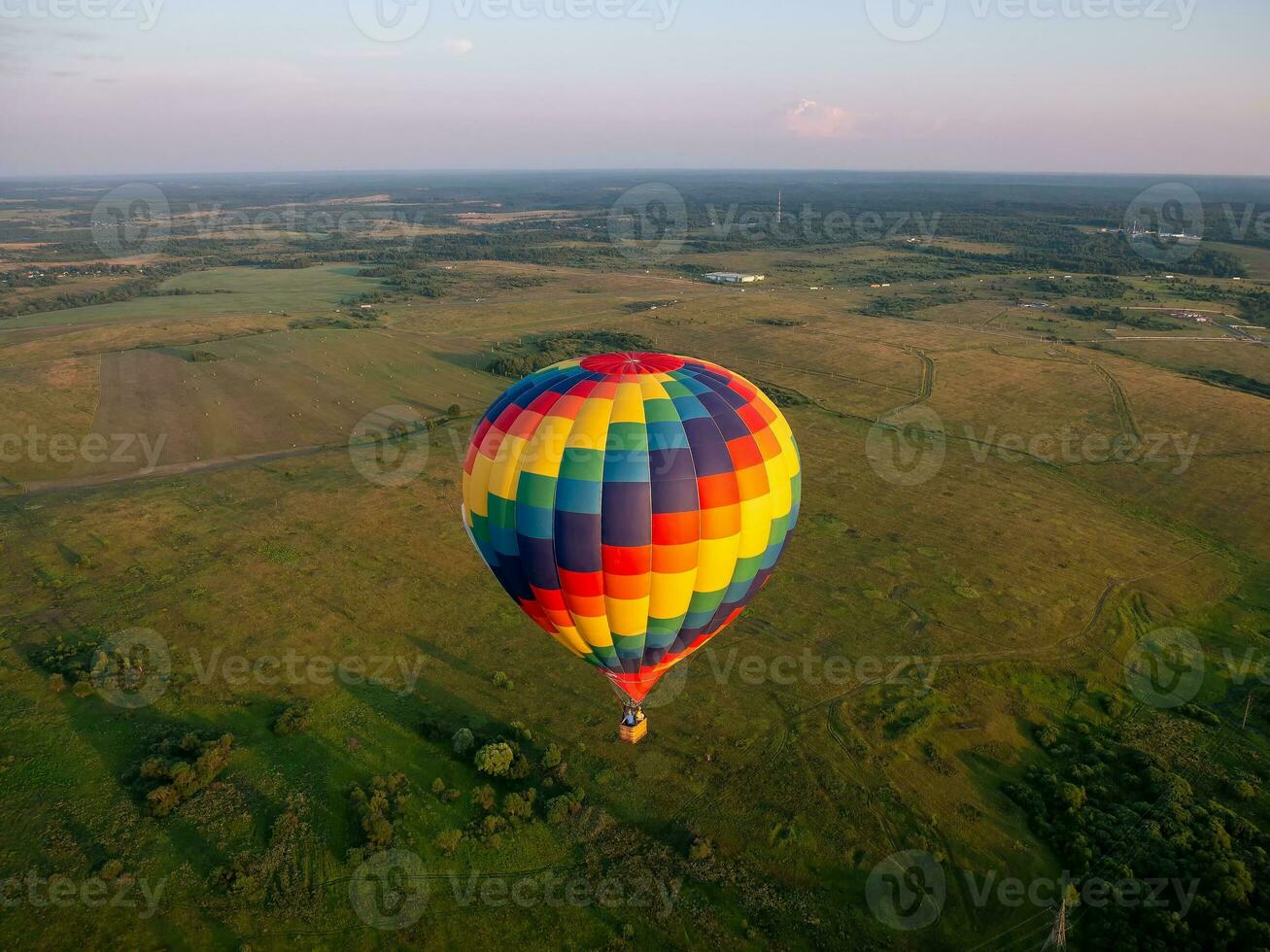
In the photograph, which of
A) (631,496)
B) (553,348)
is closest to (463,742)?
(631,496)

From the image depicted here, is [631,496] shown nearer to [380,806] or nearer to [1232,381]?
[380,806]

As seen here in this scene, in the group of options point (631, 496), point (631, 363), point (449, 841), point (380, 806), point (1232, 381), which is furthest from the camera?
point (1232, 381)

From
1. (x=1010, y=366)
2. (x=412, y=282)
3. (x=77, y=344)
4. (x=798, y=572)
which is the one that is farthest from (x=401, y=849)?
(x=412, y=282)

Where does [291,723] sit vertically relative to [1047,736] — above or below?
above

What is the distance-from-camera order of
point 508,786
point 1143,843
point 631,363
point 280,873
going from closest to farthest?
point 631,363, point 280,873, point 1143,843, point 508,786

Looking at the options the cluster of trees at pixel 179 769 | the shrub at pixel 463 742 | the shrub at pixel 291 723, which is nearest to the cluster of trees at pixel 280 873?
the cluster of trees at pixel 179 769

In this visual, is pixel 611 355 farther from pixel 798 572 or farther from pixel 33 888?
pixel 33 888
